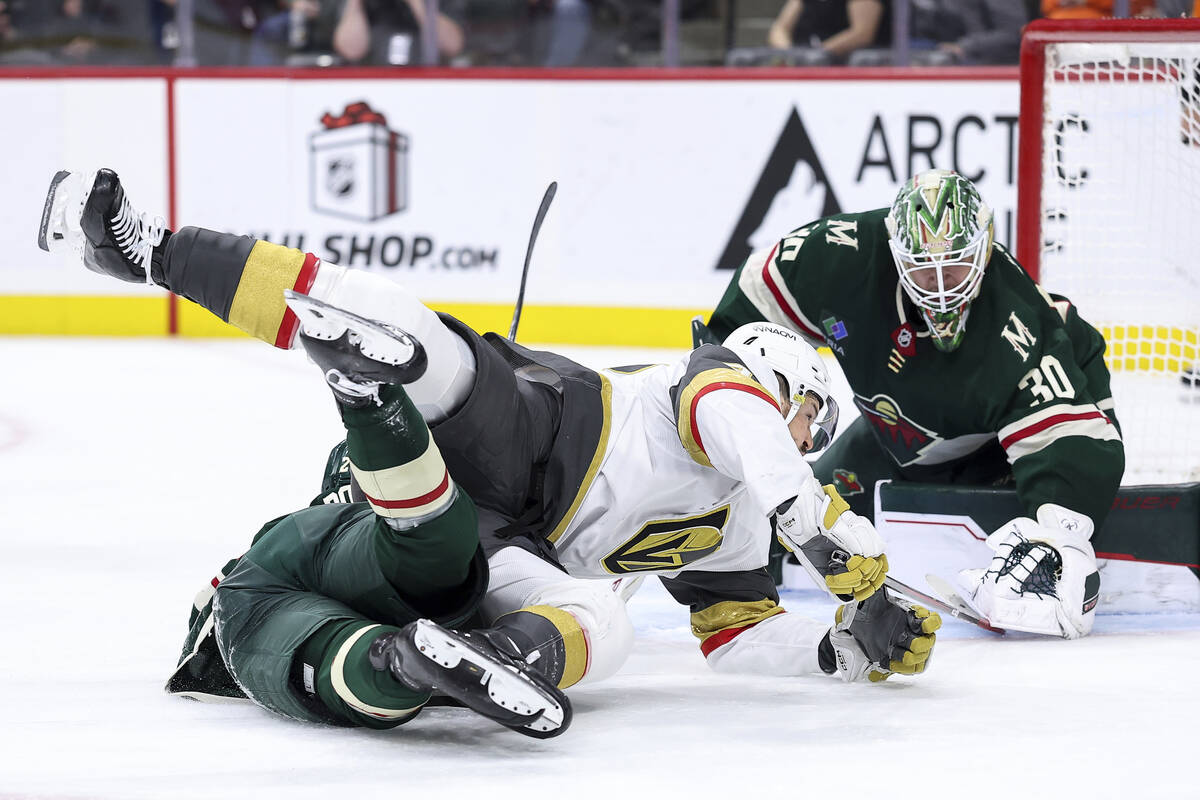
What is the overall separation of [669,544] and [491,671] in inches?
23.9

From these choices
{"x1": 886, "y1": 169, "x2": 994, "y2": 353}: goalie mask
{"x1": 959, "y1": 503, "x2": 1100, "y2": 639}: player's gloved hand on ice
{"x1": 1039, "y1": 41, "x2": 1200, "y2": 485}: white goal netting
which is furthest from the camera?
{"x1": 1039, "y1": 41, "x2": 1200, "y2": 485}: white goal netting

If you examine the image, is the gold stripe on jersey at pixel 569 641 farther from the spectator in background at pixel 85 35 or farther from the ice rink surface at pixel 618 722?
the spectator in background at pixel 85 35

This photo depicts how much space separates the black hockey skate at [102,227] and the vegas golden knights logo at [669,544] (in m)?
0.83

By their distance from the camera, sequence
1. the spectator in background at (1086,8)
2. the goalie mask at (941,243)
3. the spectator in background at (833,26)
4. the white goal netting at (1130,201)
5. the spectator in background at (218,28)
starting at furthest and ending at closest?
1. the spectator in background at (218,28)
2. the spectator in background at (833,26)
3. the spectator in background at (1086,8)
4. the white goal netting at (1130,201)
5. the goalie mask at (941,243)

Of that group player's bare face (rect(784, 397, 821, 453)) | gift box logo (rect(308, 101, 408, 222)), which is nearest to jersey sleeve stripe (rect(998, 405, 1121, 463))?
player's bare face (rect(784, 397, 821, 453))

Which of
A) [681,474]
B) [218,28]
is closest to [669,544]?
[681,474]

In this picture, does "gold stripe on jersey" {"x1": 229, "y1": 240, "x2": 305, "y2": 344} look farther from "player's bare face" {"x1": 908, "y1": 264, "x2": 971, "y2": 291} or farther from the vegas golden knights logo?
"player's bare face" {"x1": 908, "y1": 264, "x2": 971, "y2": 291}

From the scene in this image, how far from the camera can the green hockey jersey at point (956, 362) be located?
295 cm

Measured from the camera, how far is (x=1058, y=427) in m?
2.96

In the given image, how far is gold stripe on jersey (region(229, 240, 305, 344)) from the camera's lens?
2.18 metres

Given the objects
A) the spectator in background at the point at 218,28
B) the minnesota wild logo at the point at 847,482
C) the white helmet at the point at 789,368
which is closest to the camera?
the white helmet at the point at 789,368

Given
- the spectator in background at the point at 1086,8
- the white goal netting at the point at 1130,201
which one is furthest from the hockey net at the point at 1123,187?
the spectator in background at the point at 1086,8

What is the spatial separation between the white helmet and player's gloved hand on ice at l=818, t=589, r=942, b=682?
28cm

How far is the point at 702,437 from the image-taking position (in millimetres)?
2230
